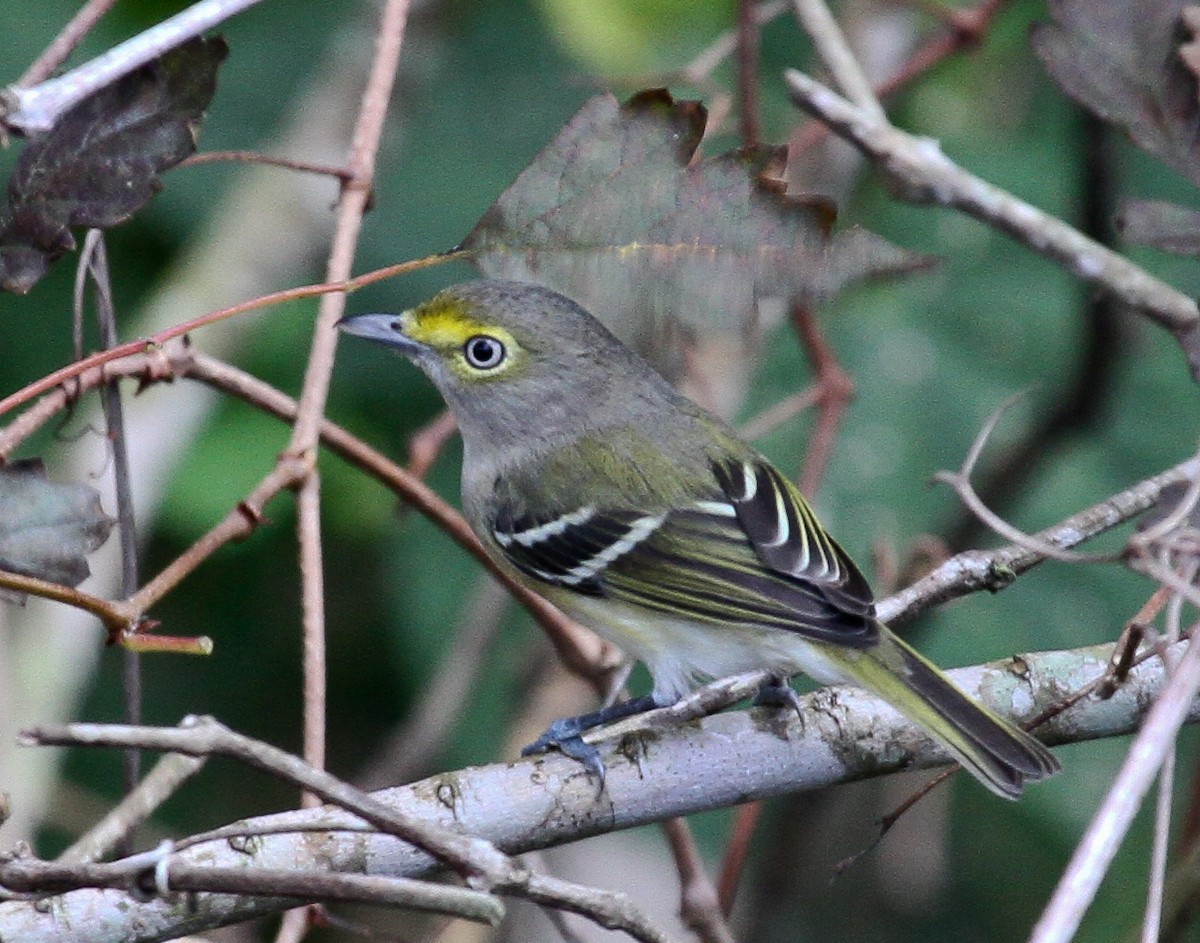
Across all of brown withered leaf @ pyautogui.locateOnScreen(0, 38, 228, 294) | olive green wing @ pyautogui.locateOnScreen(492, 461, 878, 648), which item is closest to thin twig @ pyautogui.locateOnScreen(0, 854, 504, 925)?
brown withered leaf @ pyautogui.locateOnScreen(0, 38, 228, 294)

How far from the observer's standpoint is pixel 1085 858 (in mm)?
1352

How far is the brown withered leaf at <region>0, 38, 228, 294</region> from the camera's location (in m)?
1.78

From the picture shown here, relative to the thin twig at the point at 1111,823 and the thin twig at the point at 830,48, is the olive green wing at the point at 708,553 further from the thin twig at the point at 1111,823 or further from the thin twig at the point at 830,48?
the thin twig at the point at 1111,823

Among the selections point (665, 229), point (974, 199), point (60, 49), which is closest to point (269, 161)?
point (60, 49)

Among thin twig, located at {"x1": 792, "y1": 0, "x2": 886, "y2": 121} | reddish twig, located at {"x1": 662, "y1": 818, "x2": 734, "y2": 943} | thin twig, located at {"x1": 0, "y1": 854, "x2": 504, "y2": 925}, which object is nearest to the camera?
thin twig, located at {"x1": 0, "y1": 854, "x2": 504, "y2": 925}

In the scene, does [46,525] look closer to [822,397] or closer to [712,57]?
[822,397]

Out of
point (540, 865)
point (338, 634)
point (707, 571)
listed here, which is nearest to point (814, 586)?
point (707, 571)

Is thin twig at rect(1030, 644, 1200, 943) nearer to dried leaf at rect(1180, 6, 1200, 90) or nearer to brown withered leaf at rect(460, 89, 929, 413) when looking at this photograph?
brown withered leaf at rect(460, 89, 929, 413)

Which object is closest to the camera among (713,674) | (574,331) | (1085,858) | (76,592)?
(1085,858)

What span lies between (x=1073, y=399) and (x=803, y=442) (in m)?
0.65

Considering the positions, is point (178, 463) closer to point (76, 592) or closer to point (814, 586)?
point (814, 586)

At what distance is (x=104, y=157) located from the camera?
1808 millimetres

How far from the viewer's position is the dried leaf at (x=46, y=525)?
68.0 inches

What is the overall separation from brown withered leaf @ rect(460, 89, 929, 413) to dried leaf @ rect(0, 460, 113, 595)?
0.55 meters
